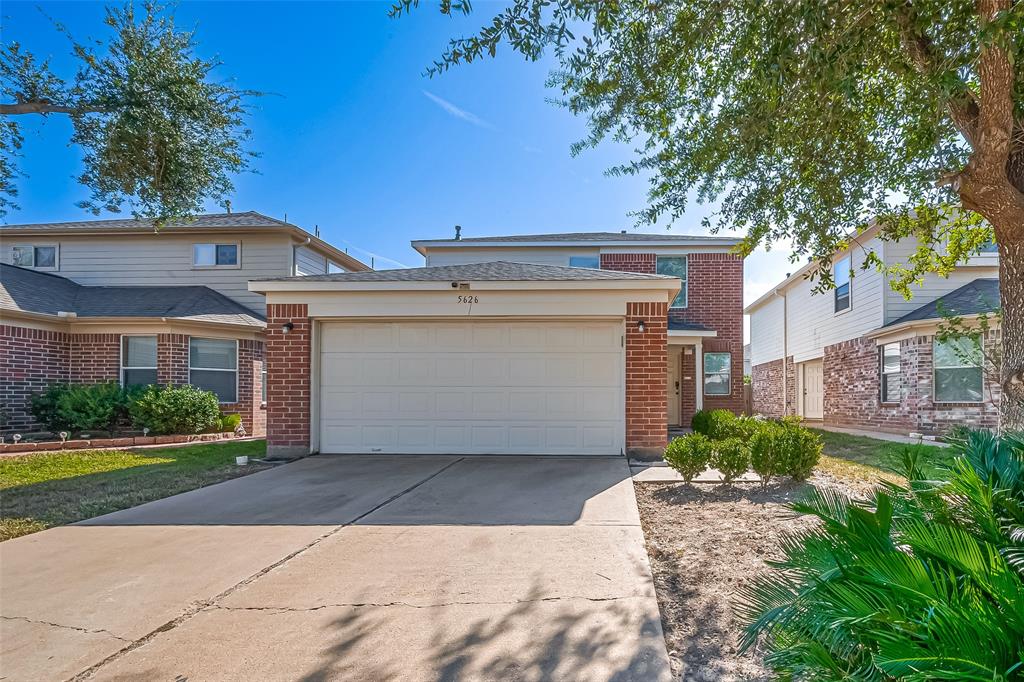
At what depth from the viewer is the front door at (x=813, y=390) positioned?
18250 millimetres

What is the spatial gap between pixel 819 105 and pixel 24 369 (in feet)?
49.1

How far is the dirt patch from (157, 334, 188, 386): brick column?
1097 cm

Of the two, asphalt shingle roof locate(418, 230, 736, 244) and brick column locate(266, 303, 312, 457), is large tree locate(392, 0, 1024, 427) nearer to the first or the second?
brick column locate(266, 303, 312, 457)

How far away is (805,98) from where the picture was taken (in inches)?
186

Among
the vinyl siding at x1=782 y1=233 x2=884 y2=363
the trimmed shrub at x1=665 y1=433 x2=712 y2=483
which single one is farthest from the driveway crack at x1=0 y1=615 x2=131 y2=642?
the vinyl siding at x1=782 y1=233 x2=884 y2=363

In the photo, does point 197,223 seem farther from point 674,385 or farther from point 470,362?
point 674,385

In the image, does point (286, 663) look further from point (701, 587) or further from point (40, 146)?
point (40, 146)

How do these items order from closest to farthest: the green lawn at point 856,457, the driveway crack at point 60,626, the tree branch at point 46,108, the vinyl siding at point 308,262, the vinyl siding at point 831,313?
1. the driveway crack at point 60,626
2. the tree branch at point 46,108
3. the green lawn at point 856,457
4. the vinyl siding at point 831,313
5. the vinyl siding at point 308,262

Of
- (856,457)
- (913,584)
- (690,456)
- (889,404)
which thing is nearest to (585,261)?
(856,457)

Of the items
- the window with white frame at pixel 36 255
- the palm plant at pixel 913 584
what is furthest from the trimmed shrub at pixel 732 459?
the window with white frame at pixel 36 255

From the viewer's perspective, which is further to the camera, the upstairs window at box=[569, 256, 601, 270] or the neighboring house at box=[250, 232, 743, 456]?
the upstairs window at box=[569, 256, 601, 270]

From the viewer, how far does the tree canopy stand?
3.75 meters

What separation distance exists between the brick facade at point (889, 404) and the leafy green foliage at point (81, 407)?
15856mm

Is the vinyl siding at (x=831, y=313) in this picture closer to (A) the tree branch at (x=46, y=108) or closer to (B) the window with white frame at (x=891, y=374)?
(B) the window with white frame at (x=891, y=374)
